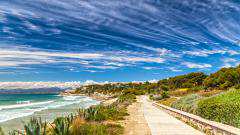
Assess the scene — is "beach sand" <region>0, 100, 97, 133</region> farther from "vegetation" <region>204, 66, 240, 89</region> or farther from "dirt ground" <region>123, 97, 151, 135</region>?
"vegetation" <region>204, 66, 240, 89</region>

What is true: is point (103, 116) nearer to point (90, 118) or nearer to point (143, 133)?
point (90, 118)

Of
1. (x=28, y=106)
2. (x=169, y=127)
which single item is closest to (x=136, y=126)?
(x=169, y=127)

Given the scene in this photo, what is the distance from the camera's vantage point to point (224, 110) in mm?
13953

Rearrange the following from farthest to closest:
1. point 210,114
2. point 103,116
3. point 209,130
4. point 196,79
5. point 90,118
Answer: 1. point 196,79
2. point 103,116
3. point 90,118
4. point 210,114
5. point 209,130

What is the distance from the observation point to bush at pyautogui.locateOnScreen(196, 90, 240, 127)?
42.3ft

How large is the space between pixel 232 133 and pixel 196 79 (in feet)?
246

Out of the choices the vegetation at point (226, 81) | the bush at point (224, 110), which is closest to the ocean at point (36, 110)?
the bush at point (224, 110)

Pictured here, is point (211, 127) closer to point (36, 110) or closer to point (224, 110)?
point (224, 110)

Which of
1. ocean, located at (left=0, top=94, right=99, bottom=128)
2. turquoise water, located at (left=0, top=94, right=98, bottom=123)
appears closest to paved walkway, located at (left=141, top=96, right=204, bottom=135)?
ocean, located at (left=0, top=94, right=99, bottom=128)

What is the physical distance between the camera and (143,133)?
1296 cm

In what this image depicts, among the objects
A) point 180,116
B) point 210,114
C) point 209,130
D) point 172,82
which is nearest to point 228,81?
point 180,116

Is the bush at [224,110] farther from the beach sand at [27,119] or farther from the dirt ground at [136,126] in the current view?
the beach sand at [27,119]

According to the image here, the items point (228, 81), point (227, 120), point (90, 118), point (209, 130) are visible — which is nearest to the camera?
point (209, 130)

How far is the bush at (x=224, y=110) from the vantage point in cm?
1291
